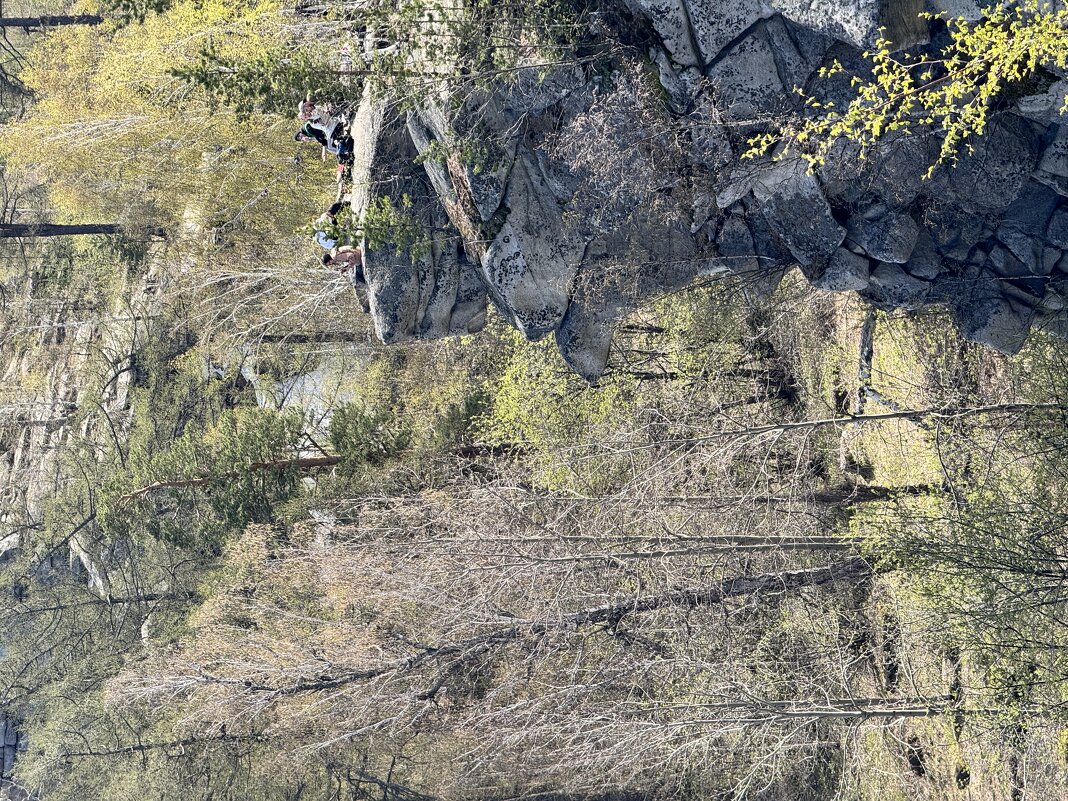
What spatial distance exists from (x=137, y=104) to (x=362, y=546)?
5.78m

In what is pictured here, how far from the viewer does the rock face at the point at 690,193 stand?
5.92 metres

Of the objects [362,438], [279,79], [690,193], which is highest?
[279,79]

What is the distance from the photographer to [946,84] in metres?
5.54

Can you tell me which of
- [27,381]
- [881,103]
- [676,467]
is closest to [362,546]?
[676,467]

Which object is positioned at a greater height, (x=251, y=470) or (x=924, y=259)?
(x=924, y=259)

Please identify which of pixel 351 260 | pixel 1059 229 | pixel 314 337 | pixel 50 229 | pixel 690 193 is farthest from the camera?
pixel 50 229

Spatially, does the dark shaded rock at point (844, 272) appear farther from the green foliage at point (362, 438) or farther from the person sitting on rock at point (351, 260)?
the green foliage at point (362, 438)

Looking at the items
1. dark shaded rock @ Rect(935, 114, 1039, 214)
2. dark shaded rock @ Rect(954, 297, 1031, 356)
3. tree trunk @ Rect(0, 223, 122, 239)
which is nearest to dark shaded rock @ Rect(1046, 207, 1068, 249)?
dark shaded rock @ Rect(935, 114, 1039, 214)

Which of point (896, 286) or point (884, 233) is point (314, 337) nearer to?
point (896, 286)

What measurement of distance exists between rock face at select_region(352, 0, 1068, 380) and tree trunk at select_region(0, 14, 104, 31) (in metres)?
11.5

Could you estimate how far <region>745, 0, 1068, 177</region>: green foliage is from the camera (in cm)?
489

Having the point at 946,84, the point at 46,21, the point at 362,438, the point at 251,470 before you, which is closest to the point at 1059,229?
the point at 946,84

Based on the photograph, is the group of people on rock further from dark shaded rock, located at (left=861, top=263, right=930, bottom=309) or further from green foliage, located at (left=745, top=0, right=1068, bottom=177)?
dark shaded rock, located at (left=861, top=263, right=930, bottom=309)

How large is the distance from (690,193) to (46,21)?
1454cm
